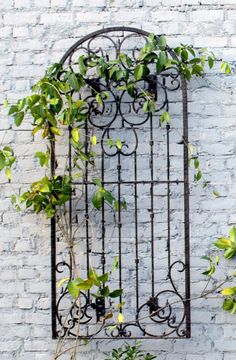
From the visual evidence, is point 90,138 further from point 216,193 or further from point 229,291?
point 229,291

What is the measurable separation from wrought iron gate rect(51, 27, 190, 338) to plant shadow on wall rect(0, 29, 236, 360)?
0.03 metres

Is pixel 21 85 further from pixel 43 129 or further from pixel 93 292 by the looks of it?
pixel 93 292

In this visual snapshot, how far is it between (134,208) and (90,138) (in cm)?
41

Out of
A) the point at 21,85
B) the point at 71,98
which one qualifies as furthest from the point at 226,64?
the point at 21,85

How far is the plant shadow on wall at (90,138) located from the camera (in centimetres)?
293

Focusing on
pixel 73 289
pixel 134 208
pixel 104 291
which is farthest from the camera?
pixel 134 208

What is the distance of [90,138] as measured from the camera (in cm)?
302

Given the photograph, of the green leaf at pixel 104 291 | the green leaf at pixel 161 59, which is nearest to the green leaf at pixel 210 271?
the green leaf at pixel 104 291

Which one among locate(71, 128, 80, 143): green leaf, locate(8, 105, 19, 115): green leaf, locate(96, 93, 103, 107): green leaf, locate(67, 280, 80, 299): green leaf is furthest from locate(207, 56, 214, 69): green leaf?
locate(67, 280, 80, 299): green leaf

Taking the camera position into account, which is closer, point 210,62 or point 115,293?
point 115,293

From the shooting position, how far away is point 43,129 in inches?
119

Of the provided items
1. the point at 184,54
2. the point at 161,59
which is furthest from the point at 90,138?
the point at 184,54

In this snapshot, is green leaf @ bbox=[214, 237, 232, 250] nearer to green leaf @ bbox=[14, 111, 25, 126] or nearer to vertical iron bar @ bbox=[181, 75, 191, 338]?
vertical iron bar @ bbox=[181, 75, 191, 338]

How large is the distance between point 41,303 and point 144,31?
56.0 inches
